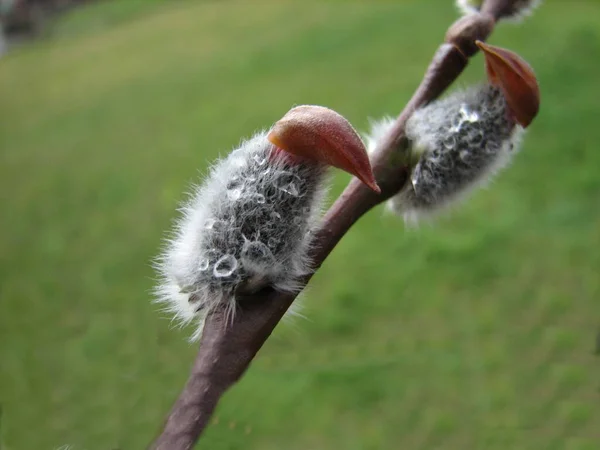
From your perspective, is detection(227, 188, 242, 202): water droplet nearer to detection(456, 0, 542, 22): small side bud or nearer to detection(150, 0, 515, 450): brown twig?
detection(150, 0, 515, 450): brown twig

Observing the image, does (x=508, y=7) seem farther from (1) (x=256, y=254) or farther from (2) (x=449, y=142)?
(1) (x=256, y=254)

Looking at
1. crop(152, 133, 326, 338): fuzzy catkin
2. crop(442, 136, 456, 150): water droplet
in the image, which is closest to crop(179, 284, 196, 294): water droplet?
crop(152, 133, 326, 338): fuzzy catkin

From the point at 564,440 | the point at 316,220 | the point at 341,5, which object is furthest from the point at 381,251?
the point at 341,5

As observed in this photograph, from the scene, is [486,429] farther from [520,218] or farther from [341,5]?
[341,5]

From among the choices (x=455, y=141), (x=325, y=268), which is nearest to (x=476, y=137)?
→ (x=455, y=141)

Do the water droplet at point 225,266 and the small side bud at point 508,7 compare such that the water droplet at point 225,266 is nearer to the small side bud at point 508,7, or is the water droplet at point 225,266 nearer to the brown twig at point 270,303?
the brown twig at point 270,303
